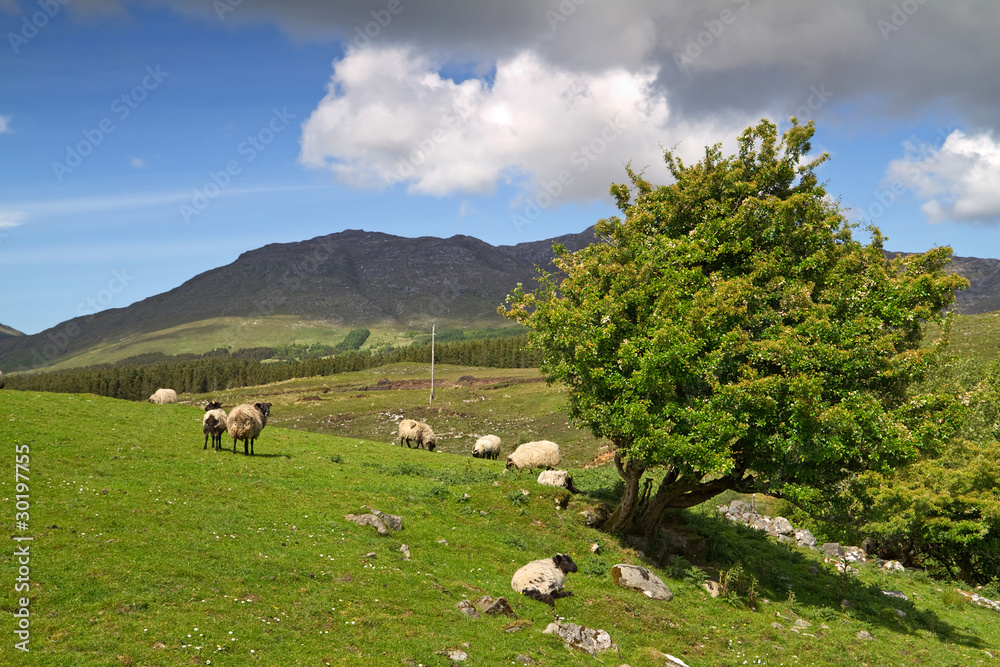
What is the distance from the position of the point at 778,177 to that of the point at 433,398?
260 ft

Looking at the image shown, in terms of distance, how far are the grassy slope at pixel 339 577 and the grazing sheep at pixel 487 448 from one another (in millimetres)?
15104

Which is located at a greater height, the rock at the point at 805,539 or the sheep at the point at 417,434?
the sheep at the point at 417,434

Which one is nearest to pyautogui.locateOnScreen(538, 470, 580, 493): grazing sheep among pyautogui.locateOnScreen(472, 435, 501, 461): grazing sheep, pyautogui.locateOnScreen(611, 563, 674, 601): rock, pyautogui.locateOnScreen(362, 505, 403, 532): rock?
pyautogui.locateOnScreen(611, 563, 674, 601): rock

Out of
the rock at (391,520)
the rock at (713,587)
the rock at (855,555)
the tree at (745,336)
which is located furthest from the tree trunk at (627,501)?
the rock at (855,555)

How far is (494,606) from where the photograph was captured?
57.2ft

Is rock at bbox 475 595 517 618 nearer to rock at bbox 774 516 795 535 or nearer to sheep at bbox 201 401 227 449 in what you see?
sheep at bbox 201 401 227 449

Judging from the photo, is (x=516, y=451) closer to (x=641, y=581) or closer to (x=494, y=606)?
(x=641, y=581)

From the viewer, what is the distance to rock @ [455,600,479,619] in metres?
16.8

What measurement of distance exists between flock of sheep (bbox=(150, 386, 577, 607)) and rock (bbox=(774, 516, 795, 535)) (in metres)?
14.8

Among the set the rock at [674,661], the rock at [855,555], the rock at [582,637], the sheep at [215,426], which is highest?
the sheep at [215,426]

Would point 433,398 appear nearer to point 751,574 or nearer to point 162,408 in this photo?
point 162,408

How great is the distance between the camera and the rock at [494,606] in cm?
1727

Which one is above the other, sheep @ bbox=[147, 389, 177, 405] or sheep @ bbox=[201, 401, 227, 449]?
sheep @ bbox=[201, 401, 227, 449]

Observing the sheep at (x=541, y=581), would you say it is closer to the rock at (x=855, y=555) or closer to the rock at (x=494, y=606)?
the rock at (x=494, y=606)
